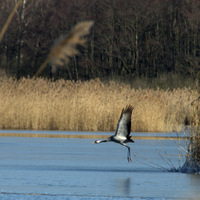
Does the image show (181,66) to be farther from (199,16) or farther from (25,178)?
(25,178)

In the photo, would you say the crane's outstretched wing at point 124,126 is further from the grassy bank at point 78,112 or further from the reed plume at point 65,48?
the grassy bank at point 78,112

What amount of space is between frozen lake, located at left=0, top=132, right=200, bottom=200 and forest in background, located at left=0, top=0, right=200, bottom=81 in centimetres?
2734

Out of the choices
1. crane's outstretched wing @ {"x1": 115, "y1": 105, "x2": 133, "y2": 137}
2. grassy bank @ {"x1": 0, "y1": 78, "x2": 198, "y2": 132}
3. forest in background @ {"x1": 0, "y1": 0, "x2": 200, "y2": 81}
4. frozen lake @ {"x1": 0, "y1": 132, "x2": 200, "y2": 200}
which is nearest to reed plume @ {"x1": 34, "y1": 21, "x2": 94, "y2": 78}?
frozen lake @ {"x1": 0, "y1": 132, "x2": 200, "y2": 200}

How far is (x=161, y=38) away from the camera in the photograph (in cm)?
4194

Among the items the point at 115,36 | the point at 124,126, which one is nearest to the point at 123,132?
the point at 124,126

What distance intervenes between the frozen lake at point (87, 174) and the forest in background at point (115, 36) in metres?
27.3

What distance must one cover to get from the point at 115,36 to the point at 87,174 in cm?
3193

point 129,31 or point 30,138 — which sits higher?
point 129,31

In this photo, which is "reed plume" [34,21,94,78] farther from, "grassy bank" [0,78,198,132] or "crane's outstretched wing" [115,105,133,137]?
"grassy bank" [0,78,198,132]

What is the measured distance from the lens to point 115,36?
39656 mm

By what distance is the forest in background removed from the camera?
39812 millimetres

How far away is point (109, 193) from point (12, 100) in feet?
38.2

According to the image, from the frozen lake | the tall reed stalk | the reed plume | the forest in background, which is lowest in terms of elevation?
the frozen lake

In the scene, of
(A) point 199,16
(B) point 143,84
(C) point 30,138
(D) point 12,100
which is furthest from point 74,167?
(A) point 199,16
